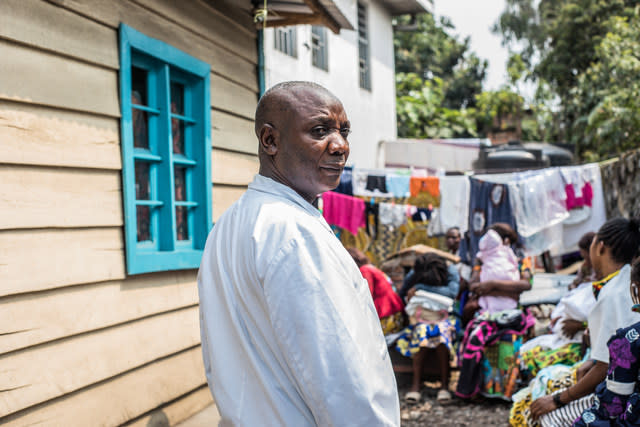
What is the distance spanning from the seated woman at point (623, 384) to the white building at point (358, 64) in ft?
21.9

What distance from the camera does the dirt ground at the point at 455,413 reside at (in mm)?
5477

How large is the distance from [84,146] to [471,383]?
4.31 meters

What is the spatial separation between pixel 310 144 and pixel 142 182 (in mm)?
2707

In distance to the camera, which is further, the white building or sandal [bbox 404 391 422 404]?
the white building

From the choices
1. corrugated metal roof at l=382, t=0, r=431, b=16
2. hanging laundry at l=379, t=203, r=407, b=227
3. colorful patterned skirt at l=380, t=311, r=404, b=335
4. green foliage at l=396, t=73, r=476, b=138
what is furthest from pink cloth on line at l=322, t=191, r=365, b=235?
green foliage at l=396, t=73, r=476, b=138

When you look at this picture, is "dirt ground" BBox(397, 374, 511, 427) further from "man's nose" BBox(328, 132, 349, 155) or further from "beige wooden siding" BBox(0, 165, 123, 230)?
"man's nose" BBox(328, 132, 349, 155)

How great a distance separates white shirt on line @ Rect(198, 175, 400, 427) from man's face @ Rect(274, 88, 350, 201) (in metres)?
0.09

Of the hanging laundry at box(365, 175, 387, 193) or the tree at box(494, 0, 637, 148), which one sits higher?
the tree at box(494, 0, 637, 148)

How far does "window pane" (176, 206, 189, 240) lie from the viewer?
177 inches

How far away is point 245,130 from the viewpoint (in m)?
5.26

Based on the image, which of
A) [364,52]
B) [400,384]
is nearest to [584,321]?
[400,384]

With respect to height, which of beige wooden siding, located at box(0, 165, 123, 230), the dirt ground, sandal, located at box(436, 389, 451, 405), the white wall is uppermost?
the white wall

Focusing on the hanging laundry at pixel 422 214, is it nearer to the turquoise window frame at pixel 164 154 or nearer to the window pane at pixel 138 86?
the turquoise window frame at pixel 164 154

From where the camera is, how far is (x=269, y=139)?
64.7 inches
